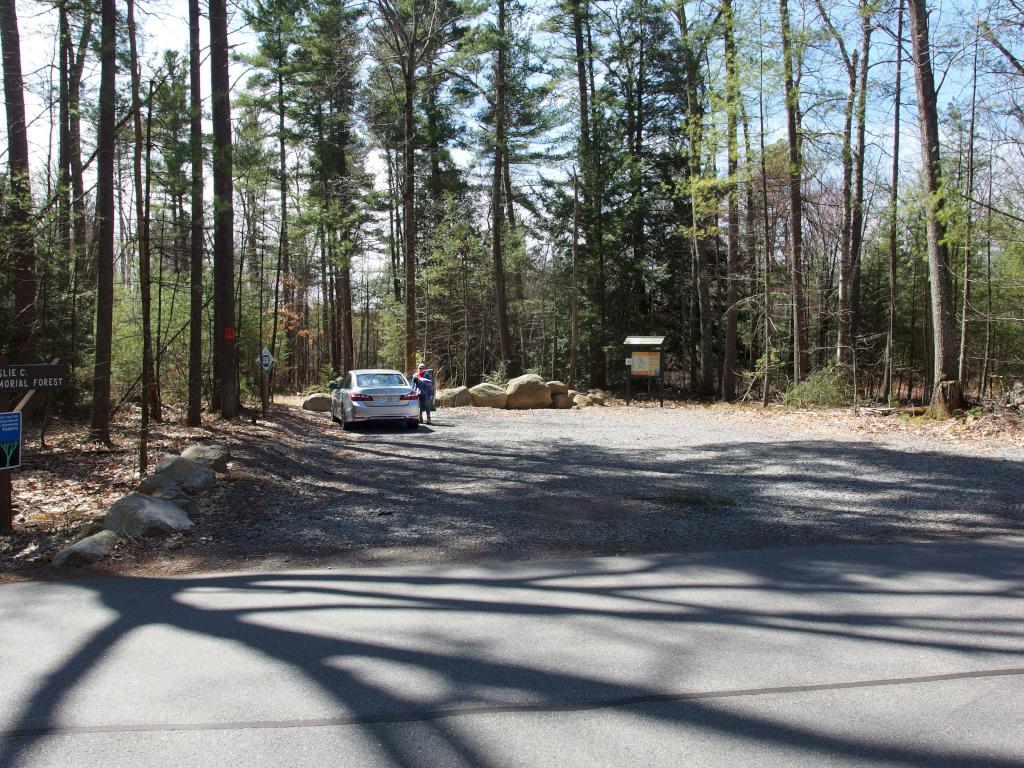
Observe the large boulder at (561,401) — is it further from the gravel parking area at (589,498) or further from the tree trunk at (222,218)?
the tree trunk at (222,218)

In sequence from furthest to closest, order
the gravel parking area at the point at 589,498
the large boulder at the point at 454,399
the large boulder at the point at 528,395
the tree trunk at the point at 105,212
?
the large boulder at the point at 454,399 < the large boulder at the point at 528,395 < the tree trunk at the point at 105,212 < the gravel parking area at the point at 589,498

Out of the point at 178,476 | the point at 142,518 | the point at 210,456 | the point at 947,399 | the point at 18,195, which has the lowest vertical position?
the point at 142,518

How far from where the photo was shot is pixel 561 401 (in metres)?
25.9

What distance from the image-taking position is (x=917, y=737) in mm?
3098

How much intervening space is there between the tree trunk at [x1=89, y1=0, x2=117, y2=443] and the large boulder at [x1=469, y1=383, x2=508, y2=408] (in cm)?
1414

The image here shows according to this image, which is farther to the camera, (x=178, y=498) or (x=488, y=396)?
(x=488, y=396)

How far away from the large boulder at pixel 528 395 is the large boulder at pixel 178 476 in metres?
16.3

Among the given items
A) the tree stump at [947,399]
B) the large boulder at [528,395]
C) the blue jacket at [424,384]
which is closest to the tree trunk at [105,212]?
the blue jacket at [424,384]

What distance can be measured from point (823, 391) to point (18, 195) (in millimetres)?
20713

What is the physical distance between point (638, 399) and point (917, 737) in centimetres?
2743

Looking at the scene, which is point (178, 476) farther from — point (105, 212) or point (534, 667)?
point (534, 667)

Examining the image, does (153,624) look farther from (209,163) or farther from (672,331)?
(672,331)

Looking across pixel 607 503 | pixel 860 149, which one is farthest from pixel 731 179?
pixel 607 503

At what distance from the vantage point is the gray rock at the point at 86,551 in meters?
6.66
